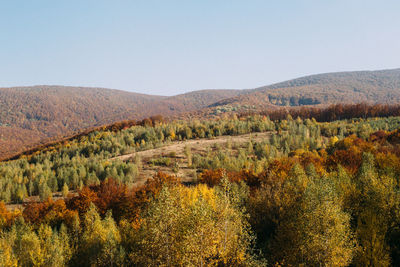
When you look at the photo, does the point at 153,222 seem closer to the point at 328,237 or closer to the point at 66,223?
the point at 328,237

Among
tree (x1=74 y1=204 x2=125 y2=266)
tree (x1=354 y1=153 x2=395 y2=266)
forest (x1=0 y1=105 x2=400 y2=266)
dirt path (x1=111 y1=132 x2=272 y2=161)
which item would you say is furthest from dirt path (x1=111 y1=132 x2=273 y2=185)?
tree (x1=354 y1=153 x2=395 y2=266)

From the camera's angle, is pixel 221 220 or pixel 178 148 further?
pixel 178 148

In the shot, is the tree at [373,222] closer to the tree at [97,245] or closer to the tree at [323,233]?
the tree at [323,233]

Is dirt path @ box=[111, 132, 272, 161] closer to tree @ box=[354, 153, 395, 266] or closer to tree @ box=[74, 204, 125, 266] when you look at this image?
tree @ box=[74, 204, 125, 266]

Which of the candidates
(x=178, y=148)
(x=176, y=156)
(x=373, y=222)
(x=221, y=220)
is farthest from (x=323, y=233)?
(x=178, y=148)

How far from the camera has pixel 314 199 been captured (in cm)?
3000

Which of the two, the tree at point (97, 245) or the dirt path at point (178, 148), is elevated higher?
the tree at point (97, 245)

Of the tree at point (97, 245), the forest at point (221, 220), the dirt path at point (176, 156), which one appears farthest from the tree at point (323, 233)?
the dirt path at point (176, 156)

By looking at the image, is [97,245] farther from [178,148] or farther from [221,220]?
[178,148]

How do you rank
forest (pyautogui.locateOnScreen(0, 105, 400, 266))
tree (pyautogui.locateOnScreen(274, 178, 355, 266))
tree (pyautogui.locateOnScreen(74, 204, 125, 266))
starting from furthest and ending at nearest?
tree (pyautogui.locateOnScreen(74, 204, 125, 266))
tree (pyautogui.locateOnScreen(274, 178, 355, 266))
forest (pyautogui.locateOnScreen(0, 105, 400, 266))

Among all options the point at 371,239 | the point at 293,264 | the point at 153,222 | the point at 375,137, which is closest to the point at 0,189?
the point at 153,222

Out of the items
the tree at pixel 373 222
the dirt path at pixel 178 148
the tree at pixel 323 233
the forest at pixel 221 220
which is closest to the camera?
the forest at pixel 221 220

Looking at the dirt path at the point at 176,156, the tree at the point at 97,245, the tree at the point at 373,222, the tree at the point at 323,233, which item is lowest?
the dirt path at the point at 176,156

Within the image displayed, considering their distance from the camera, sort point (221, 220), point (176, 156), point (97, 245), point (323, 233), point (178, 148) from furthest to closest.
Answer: point (178, 148) → point (176, 156) → point (97, 245) → point (323, 233) → point (221, 220)
